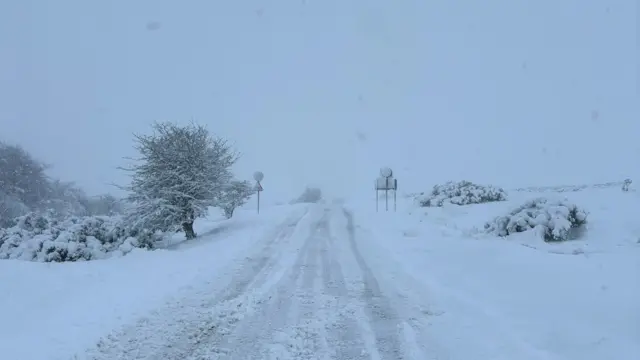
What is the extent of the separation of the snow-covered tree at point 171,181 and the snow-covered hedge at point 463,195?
44.6 feet

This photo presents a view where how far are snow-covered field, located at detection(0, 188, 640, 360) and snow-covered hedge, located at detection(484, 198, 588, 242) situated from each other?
90 cm

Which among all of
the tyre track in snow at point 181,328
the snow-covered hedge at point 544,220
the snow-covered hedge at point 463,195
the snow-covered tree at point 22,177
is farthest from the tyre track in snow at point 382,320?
the snow-covered tree at point 22,177

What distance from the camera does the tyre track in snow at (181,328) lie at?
517cm

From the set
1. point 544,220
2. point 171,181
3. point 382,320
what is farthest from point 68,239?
point 544,220

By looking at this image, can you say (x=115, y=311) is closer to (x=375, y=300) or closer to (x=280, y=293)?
(x=280, y=293)

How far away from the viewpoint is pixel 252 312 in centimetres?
679

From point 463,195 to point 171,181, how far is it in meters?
15.9

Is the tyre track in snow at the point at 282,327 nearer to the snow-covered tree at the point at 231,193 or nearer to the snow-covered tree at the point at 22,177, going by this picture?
the snow-covered tree at the point at 231,193

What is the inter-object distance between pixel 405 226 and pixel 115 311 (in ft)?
48.5

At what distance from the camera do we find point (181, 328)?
6.00 metres

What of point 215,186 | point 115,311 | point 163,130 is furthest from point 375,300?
point 163,130

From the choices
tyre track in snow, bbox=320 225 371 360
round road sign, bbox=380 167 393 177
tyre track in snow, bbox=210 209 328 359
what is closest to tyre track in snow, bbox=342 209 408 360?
tyre track in snow, bbox=320 225 371 360

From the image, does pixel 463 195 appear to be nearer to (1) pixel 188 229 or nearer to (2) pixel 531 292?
(1) pixel 188 229

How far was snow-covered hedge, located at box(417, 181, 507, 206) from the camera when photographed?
81.8 feet
